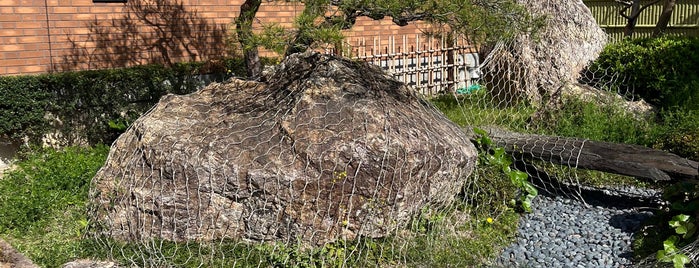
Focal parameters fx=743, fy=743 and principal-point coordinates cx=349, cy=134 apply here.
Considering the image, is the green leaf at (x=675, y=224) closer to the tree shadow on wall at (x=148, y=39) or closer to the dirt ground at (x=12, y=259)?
the dirt ground at (x=12, y=259)

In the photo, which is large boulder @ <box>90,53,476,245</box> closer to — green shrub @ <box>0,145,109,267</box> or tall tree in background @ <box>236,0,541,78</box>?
green shrub @ <box>0,145,109,267</box>

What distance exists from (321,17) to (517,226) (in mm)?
2146

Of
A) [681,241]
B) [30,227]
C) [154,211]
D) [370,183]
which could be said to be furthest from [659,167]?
[30,227]

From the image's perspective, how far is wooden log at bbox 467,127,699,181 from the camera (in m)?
5.36

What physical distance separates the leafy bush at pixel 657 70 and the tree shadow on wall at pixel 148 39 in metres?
4.67

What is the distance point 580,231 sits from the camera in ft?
17.6

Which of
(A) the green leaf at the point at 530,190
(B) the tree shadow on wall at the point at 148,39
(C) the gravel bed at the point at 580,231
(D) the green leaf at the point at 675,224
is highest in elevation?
(B) the tree shadow on wall at the point at 148,39

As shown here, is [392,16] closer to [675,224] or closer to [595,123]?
[675,224]

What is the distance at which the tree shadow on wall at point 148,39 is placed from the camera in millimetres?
8141

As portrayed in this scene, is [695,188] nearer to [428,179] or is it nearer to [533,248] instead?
[533,248]

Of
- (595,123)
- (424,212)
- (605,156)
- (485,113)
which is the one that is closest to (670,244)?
(605,156)

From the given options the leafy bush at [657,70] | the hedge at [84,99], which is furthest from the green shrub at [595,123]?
the hedge at [84,99]

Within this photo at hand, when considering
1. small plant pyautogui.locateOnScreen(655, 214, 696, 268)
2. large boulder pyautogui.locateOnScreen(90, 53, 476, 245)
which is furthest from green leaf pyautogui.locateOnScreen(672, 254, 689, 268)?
large boulder pyautogui.locateOnScreen(90, 53, 476, 245)

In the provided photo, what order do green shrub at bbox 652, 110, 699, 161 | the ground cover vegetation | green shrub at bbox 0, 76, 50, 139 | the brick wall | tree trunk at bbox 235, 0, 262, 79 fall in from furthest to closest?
the brick wall → green shrub at bbox 0, 76, 50, 139 → green shrub at bbox 652, 110, 699, 161 → tree trunk at bbox 235, 0, 262, 79 → the ground cover vegetation
